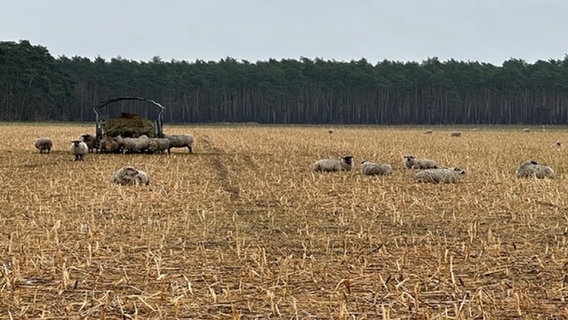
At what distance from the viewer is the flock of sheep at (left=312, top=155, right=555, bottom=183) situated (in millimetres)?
18188

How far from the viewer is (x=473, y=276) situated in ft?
26.4

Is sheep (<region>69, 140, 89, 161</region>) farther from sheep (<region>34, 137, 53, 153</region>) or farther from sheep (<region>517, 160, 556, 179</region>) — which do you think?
sheep (<region>517, 160, 556, 179</region>)

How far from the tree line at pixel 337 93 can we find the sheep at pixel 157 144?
90.3 m

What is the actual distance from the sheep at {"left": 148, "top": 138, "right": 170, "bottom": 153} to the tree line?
296 feet

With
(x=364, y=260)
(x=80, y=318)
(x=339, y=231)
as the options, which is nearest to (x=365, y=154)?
(x=339, y=231)

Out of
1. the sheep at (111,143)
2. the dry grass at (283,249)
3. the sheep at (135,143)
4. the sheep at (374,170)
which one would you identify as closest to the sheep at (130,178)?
the dry grass at (283,249)

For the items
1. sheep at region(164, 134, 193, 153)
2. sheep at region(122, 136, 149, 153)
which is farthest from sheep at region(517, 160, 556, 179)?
A: sheep at region(164, 134, 193, 153)

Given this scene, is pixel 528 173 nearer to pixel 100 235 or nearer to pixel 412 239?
pixel 412 239

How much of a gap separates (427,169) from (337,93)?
108 metres

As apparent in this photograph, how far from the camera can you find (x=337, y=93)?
127625 mm

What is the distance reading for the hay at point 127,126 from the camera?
99.8 feet

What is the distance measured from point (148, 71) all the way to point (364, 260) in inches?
4771

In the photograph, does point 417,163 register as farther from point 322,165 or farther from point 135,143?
point 135,143

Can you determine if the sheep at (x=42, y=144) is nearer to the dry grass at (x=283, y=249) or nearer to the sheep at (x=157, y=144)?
the sheep at (x=157, y=144)
